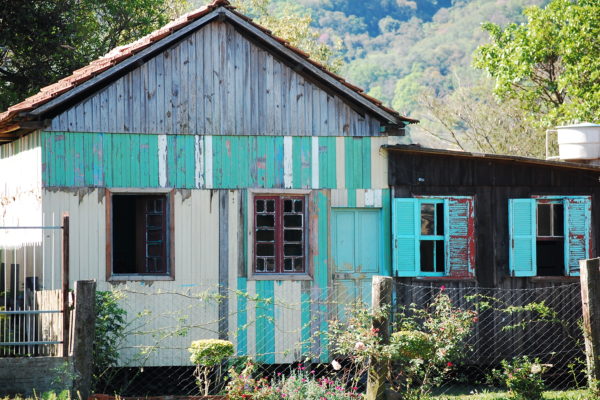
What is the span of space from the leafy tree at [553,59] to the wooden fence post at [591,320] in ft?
42.6

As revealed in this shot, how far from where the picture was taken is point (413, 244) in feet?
49.2

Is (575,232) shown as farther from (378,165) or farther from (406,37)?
(406,37)

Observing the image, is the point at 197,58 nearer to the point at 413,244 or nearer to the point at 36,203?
the point at 36,203

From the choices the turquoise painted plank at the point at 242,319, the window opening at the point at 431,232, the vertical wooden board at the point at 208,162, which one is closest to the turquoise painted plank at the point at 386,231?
the window opening at the point at 431,232

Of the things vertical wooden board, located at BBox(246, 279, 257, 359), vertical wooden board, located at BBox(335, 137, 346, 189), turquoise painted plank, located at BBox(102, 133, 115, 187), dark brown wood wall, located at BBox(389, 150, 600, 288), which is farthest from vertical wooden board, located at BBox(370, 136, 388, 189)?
turquoise painted plank, located at BBox(102, 133, 115, 187)

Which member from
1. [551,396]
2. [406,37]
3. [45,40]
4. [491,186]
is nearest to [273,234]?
[491,186]

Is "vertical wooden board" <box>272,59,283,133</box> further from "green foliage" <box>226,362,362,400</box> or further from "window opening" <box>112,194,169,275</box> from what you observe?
"green foliage" <box>226,362,362,400</box>

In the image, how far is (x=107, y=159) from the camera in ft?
46.1

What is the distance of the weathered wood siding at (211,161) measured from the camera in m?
13.9

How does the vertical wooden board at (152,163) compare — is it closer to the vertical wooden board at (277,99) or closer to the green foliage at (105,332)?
the vertical wooden board at (277,99)

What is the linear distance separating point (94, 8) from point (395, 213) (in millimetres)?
14040

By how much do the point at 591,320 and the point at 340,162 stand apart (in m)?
4.84

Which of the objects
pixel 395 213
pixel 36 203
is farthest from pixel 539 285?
pixel 36 203

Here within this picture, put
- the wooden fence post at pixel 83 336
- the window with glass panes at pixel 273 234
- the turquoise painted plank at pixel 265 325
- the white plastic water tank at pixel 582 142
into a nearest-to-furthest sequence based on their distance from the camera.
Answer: the wooden fence post at pixel 83 336
the turquoise painted plank at pixel 265 325
the window with glass panes at pixel 273 234
the white plastic water tank at pixel 582 142
